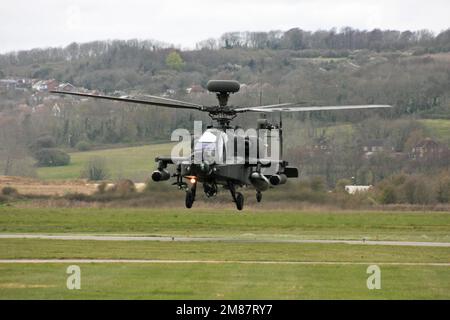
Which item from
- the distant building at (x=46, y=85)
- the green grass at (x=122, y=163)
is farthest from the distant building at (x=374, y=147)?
the distant building at (x=46, y=85)

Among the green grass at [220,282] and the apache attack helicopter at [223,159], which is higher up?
the apache attack helicopter at [223,159]

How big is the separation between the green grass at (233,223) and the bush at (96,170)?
72.1 feet

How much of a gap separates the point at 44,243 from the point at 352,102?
7240cm

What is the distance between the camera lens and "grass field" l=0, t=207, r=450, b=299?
23219mm

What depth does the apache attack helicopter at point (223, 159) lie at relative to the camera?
37.5 metres

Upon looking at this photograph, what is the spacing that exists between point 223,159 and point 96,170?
44.2 meters

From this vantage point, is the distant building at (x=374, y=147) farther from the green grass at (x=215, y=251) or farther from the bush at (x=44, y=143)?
the green grass at (x=215, y=251)

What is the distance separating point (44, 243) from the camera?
3666cm

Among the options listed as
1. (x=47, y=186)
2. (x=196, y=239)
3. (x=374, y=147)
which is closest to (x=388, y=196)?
(x=47, y=186)

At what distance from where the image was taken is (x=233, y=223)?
170ft

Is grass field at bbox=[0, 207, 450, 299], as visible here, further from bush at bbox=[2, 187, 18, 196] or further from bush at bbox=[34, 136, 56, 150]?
bush at bbox=[34, 136, 56, 150]

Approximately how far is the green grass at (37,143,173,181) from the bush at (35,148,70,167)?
2.46 ft
